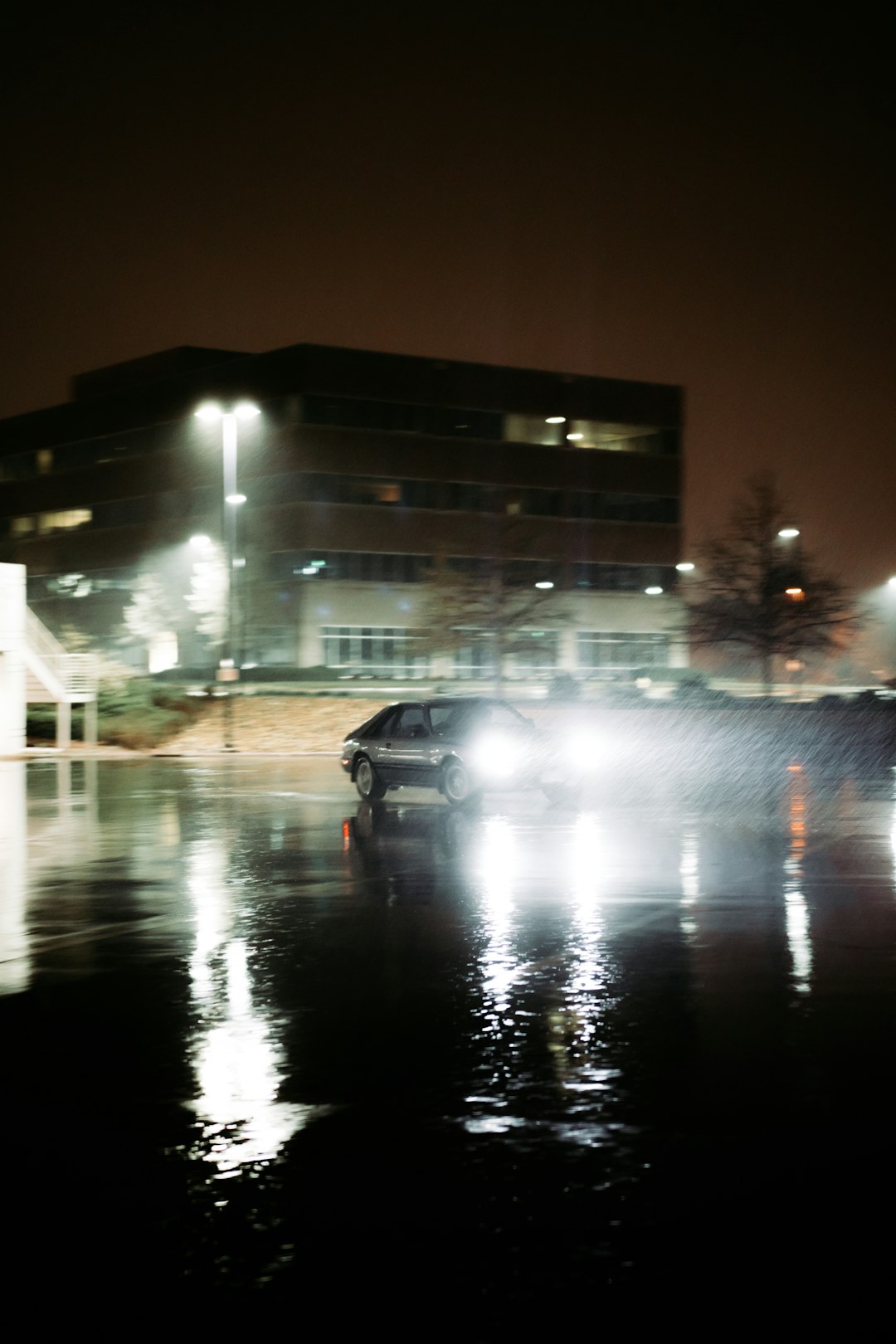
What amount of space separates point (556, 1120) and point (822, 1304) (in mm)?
2143

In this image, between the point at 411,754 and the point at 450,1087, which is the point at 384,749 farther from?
the point at 450,1087

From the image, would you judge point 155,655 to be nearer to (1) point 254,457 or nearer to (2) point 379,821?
(1) point 254,457

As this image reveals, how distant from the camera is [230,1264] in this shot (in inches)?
194

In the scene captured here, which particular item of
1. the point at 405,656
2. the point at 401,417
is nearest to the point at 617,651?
the point at 401,417

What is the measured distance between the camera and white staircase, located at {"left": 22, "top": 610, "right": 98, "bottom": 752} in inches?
1810

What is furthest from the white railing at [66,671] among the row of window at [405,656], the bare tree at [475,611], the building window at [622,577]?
the building window at [622,577]

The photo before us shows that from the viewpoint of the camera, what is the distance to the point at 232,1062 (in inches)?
306

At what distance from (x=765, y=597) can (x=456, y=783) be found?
34476mm

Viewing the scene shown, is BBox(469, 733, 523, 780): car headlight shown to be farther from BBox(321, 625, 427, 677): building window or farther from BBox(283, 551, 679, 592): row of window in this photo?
BBox(321, 625, 427, 677): building window


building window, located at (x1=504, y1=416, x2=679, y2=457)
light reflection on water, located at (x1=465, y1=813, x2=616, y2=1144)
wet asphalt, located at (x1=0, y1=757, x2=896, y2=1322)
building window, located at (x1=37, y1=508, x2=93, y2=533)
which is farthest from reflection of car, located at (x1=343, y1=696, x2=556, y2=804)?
building window, located at (x1=37, y1=508, x2=93, y2=533)

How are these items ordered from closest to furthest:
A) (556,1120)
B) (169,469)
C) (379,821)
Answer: (556,1120)
(379,821)
(169,469)

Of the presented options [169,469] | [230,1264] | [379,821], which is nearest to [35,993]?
[230,1264]

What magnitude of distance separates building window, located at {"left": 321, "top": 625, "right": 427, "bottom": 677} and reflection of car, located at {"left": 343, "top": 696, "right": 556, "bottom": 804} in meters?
60.0

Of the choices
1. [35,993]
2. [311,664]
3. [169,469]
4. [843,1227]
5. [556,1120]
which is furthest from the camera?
[169,469]
